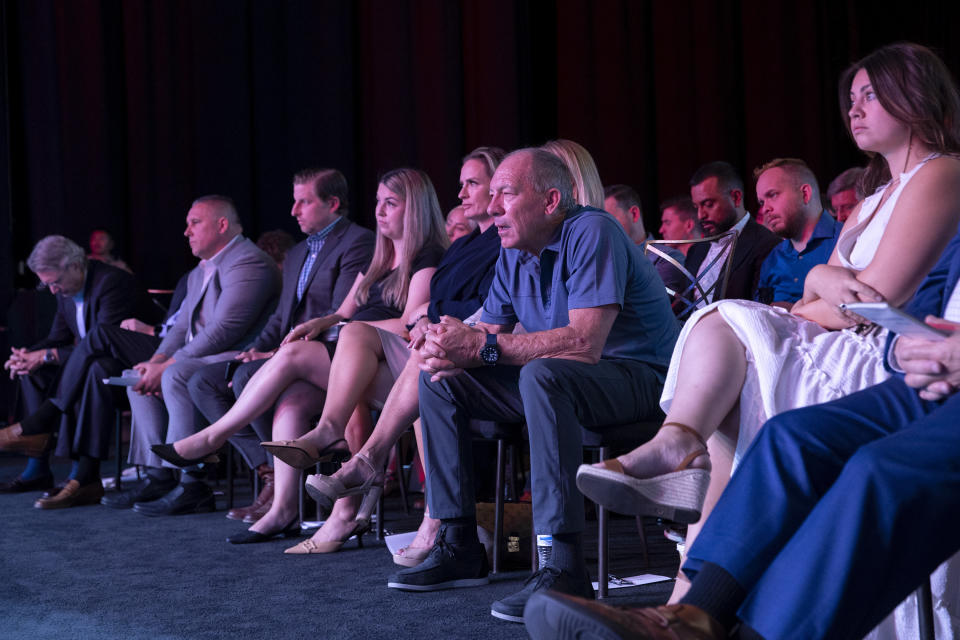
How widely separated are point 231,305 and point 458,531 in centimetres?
205

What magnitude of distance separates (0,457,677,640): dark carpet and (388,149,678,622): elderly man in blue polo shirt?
14cm

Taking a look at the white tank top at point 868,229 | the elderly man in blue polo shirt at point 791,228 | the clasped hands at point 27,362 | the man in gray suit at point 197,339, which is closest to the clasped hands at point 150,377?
the man in gray suit at point 197,339

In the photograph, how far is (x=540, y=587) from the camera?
2035mm

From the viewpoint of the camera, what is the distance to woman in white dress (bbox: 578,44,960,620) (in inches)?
60.6

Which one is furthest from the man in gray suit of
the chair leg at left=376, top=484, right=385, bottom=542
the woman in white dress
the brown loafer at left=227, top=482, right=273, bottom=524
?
the woman in white dress

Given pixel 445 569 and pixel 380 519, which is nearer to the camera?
pixel 445 569

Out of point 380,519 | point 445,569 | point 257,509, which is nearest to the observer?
point 445,569

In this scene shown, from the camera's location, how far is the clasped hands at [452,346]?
7.37 feet

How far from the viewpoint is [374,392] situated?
10.1ft

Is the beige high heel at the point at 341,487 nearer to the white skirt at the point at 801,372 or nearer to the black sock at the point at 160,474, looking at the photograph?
the white skirt at the point at 801,372

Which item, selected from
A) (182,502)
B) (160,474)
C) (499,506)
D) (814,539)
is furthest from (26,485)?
(814,539)

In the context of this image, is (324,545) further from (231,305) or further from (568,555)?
(231,305)

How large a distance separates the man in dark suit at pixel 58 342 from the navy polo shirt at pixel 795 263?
2.86m

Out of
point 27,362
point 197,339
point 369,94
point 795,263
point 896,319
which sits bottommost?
point 27,362
